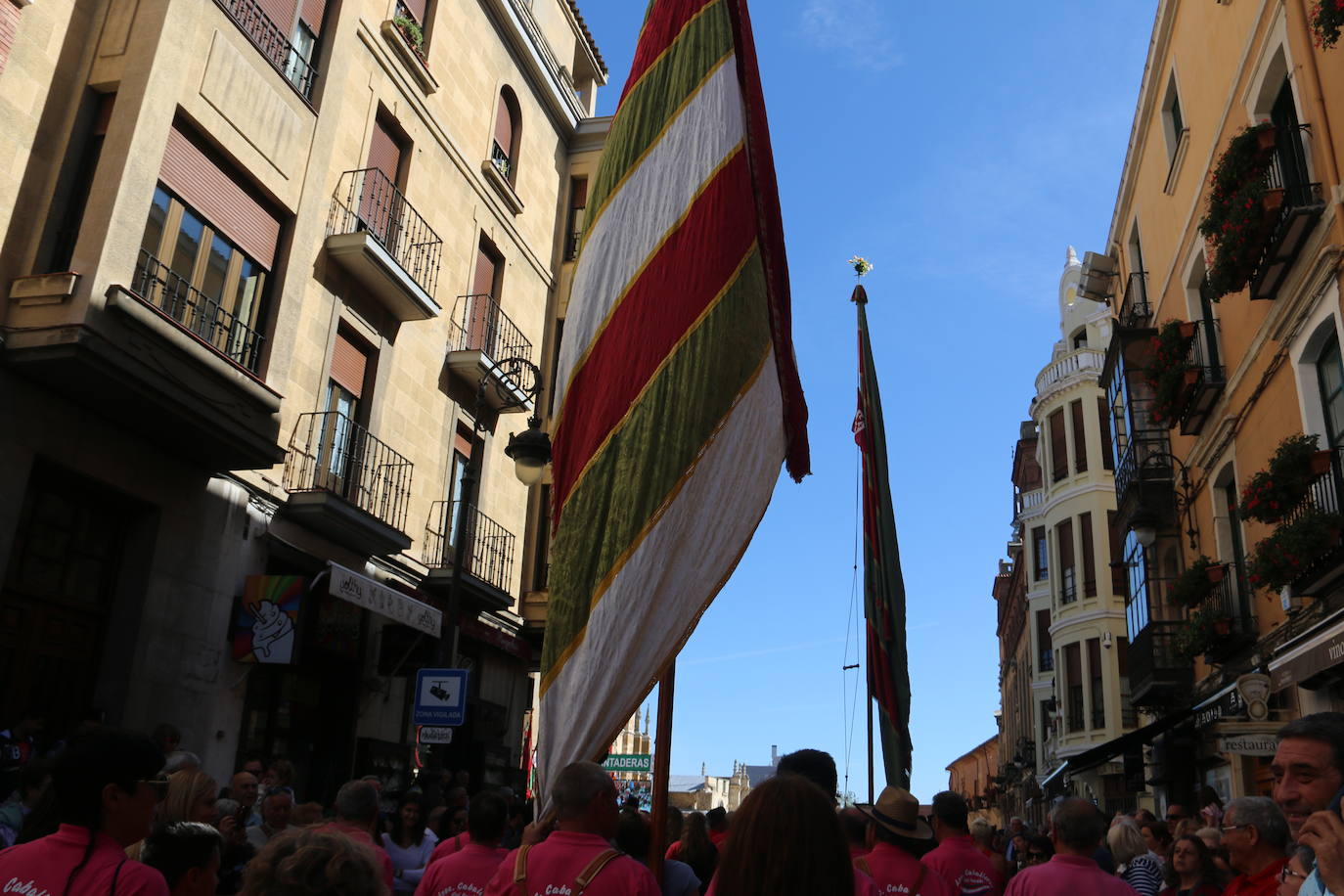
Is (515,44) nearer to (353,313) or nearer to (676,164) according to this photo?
(353,313)

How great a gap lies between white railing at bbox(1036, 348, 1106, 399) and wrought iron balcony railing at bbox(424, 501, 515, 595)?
23.7 m

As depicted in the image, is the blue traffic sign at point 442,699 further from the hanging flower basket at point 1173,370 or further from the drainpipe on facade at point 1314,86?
the hanging flower basket at point 1173,370

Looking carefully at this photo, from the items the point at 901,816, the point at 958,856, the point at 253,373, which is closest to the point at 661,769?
the point at 901,816

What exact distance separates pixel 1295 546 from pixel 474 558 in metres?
12.2

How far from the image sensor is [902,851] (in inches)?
208

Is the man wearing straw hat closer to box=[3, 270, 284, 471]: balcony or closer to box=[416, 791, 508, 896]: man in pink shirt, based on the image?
box=[416, 791, 508, 896]: man in pink shirt

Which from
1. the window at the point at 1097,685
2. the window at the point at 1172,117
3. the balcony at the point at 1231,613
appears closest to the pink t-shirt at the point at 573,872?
the balcony at the point at 1231,613

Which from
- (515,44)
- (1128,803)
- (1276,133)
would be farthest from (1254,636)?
(1128,803)

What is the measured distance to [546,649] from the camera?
3.94 metres

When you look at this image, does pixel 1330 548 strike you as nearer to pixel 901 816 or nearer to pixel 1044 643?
pixel 901 816

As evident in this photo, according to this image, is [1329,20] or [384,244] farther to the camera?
[384,244]

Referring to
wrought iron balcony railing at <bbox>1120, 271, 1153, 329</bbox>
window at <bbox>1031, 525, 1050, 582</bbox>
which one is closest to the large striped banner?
wrought iron balcony railing at <bbox>1120, 271, 1153, 329</bbox>

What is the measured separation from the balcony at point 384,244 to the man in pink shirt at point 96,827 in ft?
39.4

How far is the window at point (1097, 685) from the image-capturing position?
1256 inches
